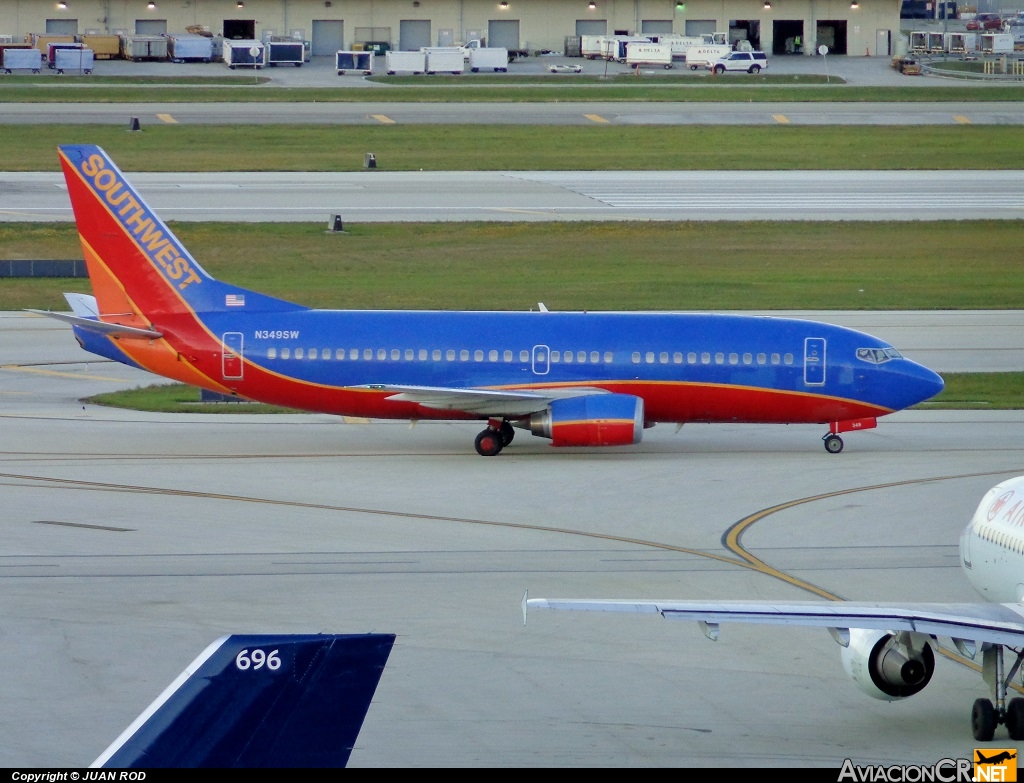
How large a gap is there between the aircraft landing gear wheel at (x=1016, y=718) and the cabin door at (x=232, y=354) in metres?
22.5

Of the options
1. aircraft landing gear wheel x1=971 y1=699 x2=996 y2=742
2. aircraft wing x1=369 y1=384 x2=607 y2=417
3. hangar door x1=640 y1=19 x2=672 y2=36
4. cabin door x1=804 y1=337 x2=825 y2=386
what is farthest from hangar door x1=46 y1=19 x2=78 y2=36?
aircraft landing gear wheel x1=971 y1=699 x2=996 y2=742

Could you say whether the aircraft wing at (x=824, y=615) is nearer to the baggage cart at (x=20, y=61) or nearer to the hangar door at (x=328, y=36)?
the baggage cart at (x=20, y=61)

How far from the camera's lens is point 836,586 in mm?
25016

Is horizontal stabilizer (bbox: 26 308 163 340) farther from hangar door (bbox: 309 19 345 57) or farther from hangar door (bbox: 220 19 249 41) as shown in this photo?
hangar door (bbox: 220 19 249 41)

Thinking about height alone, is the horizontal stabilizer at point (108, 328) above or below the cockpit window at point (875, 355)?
above

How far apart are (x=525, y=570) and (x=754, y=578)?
13.0ft

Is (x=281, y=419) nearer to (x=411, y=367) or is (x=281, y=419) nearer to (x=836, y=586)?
(x=411, y=367)

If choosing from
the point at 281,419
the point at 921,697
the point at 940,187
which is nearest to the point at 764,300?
the point at 281,419

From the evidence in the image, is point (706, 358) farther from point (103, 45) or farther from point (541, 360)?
point (103, 45)

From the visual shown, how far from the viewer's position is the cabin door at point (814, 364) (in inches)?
1415

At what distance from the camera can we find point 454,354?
35.9m

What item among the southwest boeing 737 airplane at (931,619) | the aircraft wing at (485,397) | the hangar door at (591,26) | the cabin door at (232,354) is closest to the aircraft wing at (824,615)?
the southwest boeing 737 airplane at (931,619)

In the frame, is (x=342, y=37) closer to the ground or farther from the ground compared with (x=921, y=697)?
farther from the ground

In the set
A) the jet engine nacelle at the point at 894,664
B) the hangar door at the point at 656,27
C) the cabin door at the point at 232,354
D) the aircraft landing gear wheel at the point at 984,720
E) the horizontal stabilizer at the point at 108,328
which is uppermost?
the hangar door at the point at 656,27
